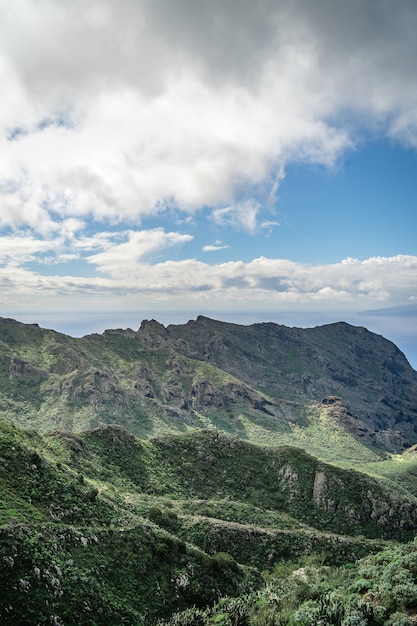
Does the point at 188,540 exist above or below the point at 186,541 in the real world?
below

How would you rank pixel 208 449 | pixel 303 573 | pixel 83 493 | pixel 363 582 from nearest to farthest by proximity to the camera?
pixel 363 582 < pixel 83 493 < pixel 303 573 < pixel 208 449

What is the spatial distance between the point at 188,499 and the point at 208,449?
26.8m

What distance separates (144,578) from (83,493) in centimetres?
1696

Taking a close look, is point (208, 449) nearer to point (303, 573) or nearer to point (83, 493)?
point (303, 573)

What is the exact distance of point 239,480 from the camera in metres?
108

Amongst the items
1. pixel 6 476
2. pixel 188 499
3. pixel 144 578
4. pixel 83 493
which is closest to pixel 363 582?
pixel 144 578

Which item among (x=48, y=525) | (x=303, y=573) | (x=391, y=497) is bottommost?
(x=391, y=497)

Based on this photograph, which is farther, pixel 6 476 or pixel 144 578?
pixel 6 476

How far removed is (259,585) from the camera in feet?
182

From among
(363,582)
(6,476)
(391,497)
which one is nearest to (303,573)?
(363,582)

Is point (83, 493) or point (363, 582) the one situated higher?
point (363, 582)

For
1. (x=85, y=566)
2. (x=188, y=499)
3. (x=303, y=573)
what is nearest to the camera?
(x=85, y=566)

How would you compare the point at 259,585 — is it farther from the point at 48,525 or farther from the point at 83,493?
the point at 48,525

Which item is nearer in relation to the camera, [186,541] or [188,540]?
[186,541]
